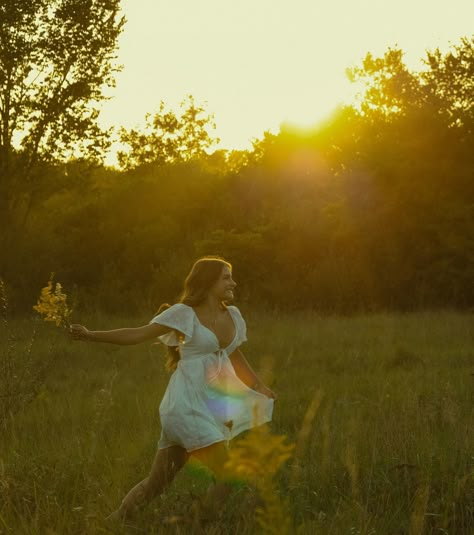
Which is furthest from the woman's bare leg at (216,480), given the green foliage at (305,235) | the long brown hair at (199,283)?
the green foliage at (305,235)

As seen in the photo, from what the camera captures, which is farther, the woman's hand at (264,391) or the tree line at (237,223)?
the tree line at (237,223)

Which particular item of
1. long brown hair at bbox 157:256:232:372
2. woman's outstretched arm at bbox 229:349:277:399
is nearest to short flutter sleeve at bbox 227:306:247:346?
woman's outstretched arm at bbox 229:349:277:399

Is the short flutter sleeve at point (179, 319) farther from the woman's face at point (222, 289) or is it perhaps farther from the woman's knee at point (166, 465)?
the woman's knee at point (166, 465)

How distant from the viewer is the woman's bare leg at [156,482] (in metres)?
4.73

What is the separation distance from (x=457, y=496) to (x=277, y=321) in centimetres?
1212

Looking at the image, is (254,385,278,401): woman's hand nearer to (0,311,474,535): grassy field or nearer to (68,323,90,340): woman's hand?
(0,311,474,535): grassy field

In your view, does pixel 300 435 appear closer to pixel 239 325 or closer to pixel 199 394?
pixel 239 325

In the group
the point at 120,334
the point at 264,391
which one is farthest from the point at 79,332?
the point at 264,391

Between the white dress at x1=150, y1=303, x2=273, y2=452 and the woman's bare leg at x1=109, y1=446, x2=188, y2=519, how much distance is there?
75mm

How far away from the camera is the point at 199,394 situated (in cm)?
505

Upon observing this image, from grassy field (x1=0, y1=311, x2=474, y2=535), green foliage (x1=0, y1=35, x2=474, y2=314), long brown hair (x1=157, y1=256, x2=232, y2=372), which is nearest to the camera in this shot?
grassy field (x1=0, y1=311, x2=474, y2=535)

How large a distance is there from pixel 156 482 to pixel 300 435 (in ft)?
7.15

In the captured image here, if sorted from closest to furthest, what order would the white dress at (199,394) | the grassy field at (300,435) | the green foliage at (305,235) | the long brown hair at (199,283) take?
1. the grassy field at (300,435)
2. the white dress at (199,394)
3. the long brown hair at (199,283)
4. the green foliage at (305,235)

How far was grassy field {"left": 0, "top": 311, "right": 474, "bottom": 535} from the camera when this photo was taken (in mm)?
4715
